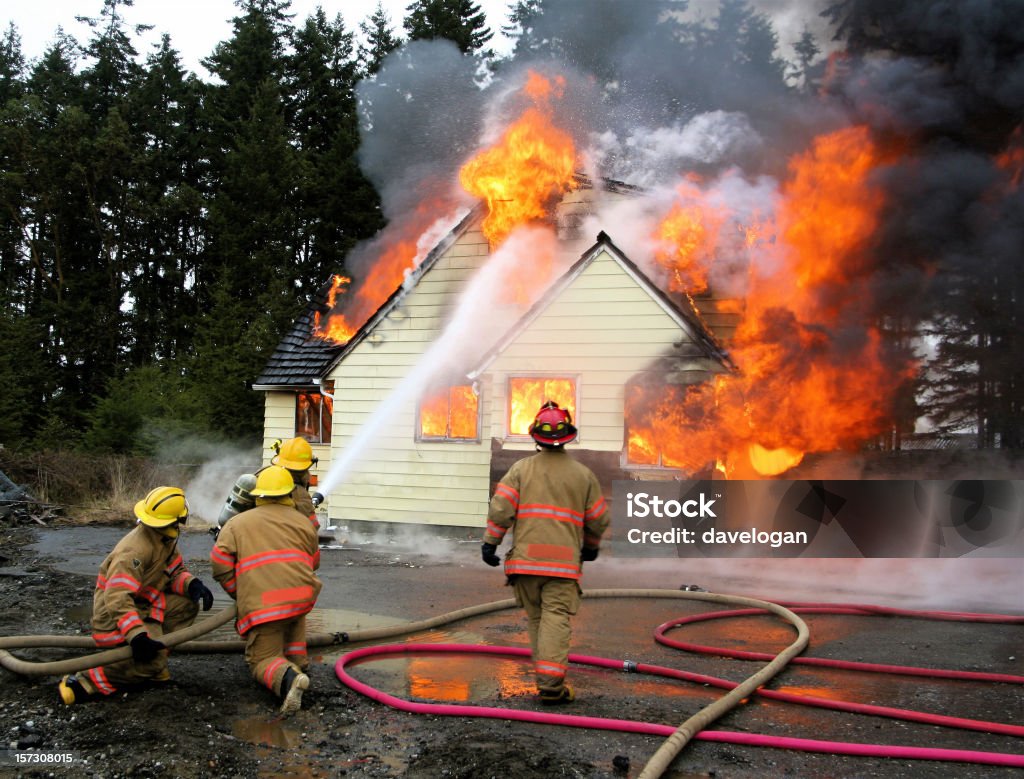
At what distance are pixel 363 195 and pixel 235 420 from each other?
371 inches

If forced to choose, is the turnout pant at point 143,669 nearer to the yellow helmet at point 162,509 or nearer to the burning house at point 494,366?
the yellow helmet at point 162,509

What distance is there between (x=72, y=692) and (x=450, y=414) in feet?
32.7

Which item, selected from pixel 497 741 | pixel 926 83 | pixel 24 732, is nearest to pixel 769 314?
pixel 926 83

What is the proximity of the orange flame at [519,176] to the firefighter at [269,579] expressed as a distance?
1002 centimetres

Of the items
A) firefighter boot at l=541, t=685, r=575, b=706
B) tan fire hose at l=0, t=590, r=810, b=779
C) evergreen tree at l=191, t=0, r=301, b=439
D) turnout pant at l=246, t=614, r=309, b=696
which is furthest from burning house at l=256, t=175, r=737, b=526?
evergreen tree at l=191, t=0, r=301, b=439

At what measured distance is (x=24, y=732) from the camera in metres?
4.51

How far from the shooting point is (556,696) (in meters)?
5.16

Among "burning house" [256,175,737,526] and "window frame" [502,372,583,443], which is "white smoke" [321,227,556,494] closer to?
"burning house" [256,175,737,526]

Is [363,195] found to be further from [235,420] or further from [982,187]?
[982,187]

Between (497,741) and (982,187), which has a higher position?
(982,187)

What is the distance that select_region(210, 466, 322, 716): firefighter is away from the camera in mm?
5195

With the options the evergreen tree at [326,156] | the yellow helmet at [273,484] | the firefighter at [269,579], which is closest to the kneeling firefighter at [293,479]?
the yellow helmet at [273,484]

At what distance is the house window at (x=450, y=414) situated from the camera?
14.7m

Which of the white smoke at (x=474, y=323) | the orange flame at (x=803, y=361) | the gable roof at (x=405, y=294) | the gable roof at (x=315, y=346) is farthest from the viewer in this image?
the gable roof at (x=315, y=346)
